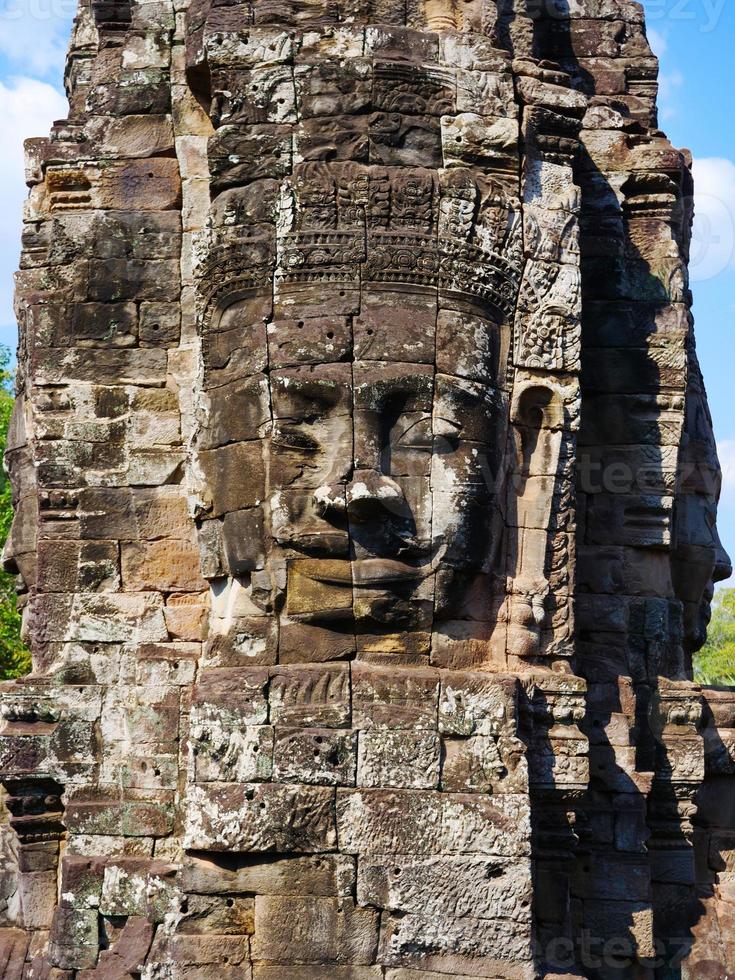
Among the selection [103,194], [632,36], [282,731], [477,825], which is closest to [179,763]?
[282,731]

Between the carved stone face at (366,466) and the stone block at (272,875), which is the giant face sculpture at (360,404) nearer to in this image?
the carved stone face at (366,466)

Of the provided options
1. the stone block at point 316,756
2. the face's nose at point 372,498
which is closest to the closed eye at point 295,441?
the face's nose at point 372,498

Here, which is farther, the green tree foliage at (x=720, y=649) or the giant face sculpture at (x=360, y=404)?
the green tree foliage at (x=720, y=649)

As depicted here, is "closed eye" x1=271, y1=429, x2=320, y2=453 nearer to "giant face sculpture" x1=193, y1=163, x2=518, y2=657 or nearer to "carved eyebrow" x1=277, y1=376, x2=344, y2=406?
"giant face sculpture" x1=193, y1=163, x2=518, y2=657

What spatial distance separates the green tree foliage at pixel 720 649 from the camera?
33.8 metres

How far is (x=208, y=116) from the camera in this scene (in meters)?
12.8

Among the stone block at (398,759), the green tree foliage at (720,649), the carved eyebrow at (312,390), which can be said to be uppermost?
the green tree foliage at (720,649)

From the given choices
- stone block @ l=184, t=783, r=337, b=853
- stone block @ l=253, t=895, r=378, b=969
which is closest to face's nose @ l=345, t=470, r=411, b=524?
stone block @ l=184, t=783, r=337, b=853

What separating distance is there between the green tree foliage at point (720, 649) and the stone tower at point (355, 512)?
66.0ft

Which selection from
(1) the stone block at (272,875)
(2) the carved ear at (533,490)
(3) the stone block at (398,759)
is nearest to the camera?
(1) the stone block at (272,875)

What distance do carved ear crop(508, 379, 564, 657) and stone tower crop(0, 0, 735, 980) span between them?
21 millimetres

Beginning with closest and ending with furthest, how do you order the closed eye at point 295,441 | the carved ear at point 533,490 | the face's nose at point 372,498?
the face's nose at point 372,498, the closed eye at point 295,441, the carved ear at point 533,490

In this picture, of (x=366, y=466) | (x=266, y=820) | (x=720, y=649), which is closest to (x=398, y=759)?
(x=266, y=820)

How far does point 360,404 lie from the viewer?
36.9ft
